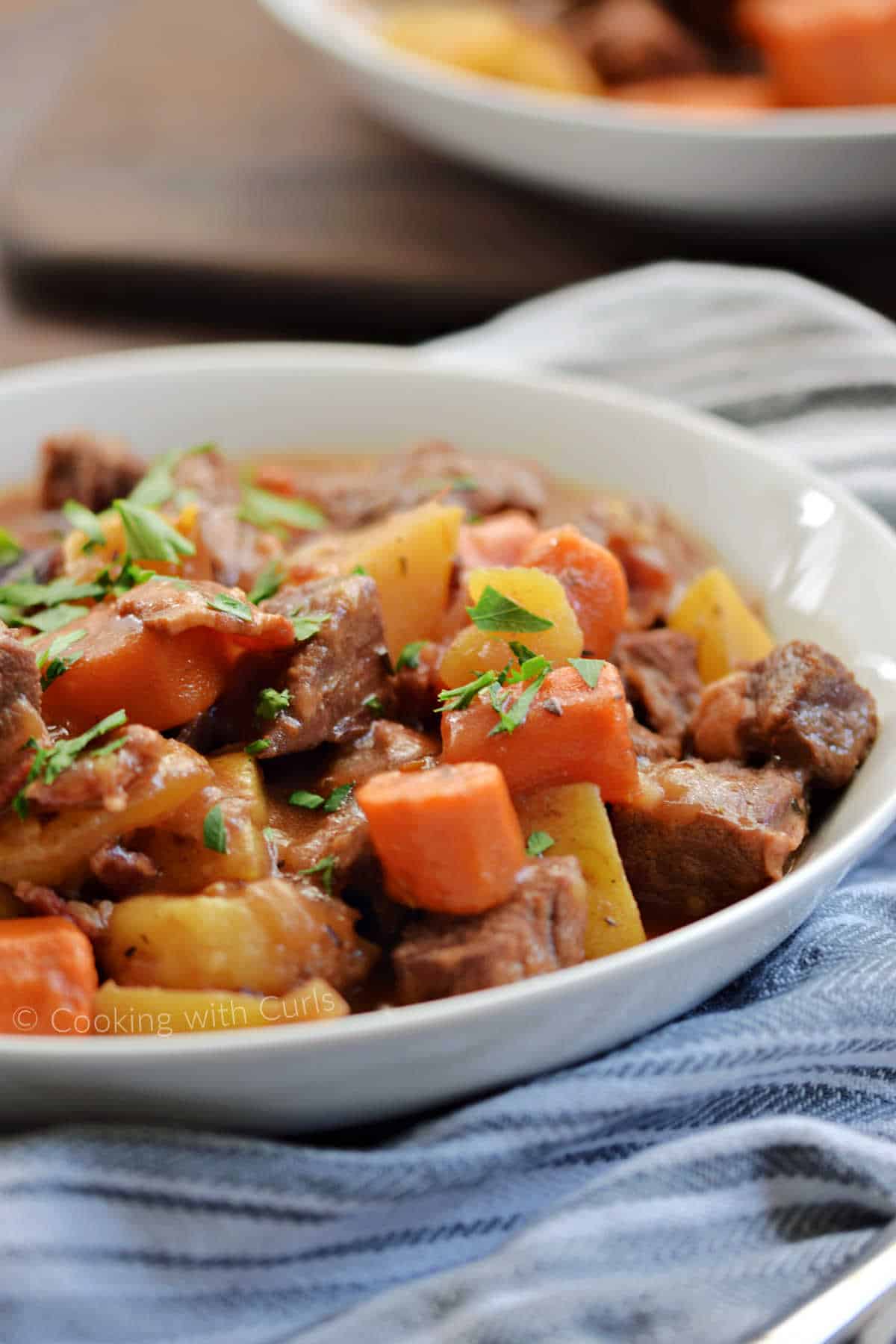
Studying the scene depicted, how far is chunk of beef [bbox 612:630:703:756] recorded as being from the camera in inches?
121

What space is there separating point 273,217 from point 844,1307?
4.52 meters

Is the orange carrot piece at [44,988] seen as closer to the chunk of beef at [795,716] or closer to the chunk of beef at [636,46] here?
the chunk of beef at [795,716]

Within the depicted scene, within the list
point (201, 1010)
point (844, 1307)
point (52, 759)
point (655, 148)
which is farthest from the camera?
point (655, 148)

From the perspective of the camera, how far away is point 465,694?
8.63ft

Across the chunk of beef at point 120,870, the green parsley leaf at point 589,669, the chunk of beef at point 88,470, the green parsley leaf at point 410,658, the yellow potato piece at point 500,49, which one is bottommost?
the chunk of beef at point 88,470

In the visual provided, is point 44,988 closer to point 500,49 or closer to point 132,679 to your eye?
point 132,679

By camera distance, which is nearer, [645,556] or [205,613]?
[205,613]

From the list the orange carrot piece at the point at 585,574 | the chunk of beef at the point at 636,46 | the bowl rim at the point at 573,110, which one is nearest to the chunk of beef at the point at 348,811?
the orange carrot piece at the point at 585,574

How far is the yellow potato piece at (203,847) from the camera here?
8.22ft

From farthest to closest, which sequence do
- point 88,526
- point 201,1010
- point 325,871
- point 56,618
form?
point 88,526
point 56,618
point 325,871
point 201,1010

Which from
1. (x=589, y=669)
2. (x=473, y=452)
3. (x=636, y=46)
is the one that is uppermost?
(x=636, y=46)

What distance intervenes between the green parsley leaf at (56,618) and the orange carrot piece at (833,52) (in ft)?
13.0

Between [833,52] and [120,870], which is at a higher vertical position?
[833,52]

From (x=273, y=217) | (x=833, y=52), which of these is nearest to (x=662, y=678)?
(x=273, y=217)
